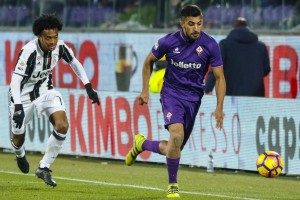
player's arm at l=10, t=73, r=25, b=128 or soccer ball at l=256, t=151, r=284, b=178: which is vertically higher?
player's arm at l=10, t=73, r=25, b=128

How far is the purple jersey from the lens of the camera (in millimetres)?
13188

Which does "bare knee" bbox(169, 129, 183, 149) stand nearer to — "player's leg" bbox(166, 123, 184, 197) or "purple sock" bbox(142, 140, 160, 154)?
"player's leg" bbox(166, 123, 184, 197)

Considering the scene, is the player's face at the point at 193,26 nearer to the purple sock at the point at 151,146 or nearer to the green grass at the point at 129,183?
the purple sock at the point at 151,146

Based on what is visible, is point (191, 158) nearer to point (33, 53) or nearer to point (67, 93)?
point (67, 93)

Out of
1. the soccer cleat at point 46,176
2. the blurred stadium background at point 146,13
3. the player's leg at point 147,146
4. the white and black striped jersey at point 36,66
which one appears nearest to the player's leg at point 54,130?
the soccer cleat at point 46,176

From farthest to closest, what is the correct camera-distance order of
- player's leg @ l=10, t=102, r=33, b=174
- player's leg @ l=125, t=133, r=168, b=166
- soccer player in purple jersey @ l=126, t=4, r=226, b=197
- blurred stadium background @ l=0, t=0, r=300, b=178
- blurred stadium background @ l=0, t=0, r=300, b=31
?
blurred stadium background @ l=0, t=0, r=300, b=31 < blurred stadium background @ l=0, t=0, r=300, b=178 < player's leg @ l=10, t=102, r=33, b=174 < player's leg @ l=125, t=133, r=168, b=166 < soccer player in purple jersey @ l=126, t=4, r=226, b=197

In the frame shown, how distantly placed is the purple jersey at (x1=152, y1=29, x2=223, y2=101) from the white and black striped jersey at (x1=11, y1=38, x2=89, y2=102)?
154 centimetres

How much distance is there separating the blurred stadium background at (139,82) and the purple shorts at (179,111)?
342 centimetres

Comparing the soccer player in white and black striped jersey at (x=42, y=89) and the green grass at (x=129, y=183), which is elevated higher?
the soccer player in white and black striped jersey at (x=42, y=89)

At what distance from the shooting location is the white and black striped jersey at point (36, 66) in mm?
14055

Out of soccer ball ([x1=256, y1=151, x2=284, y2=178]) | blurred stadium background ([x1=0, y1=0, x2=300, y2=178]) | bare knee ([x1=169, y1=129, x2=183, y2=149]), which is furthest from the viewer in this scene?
blurred stadium background ([x1=0, y1=0, x2=300, y2=178])

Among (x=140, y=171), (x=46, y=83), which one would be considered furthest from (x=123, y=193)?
(x=140, y=171)

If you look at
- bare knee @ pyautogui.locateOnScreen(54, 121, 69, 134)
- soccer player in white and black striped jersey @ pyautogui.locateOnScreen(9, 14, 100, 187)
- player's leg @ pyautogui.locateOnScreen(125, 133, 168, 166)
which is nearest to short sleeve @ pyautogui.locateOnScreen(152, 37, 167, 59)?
player's leg @ pyautogui.locateOnScreen(125, 133, 168, 166)

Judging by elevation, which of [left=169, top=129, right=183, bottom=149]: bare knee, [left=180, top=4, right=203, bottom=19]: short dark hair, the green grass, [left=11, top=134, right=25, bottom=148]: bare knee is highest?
[left=180, top=4, right=203, bottom=19]: short dark hair
